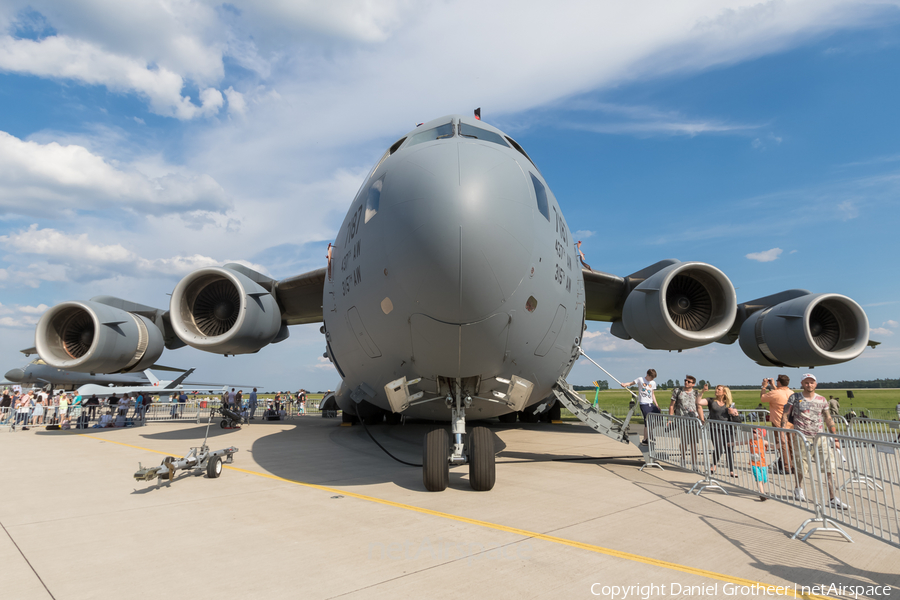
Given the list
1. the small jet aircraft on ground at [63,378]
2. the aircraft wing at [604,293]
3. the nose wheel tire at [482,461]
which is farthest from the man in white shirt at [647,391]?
the small jet aircraft on ground at [63,378]

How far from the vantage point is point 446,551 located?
12.4 feet

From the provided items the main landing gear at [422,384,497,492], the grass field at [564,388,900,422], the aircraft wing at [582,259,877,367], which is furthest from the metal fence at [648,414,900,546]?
the main landing gear at [422,384,497,492]

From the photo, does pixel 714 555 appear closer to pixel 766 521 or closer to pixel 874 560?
pixel 874 560

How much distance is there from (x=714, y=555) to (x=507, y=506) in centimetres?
204

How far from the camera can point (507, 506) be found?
5215mm

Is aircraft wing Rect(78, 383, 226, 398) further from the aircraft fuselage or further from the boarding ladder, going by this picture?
the aircraft fuselage

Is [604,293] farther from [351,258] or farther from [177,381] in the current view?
[177,381]

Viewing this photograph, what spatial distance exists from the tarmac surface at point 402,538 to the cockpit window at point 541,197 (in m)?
3.29

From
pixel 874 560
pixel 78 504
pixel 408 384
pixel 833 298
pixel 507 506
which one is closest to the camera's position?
pixel 874 560

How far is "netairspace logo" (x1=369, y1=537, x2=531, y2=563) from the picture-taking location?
3625 mm

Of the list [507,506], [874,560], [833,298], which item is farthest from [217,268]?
[833,298]

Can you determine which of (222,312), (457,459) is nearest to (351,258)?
(457,459)

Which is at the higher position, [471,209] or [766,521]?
[471,209]

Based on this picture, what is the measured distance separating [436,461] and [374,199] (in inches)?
125
